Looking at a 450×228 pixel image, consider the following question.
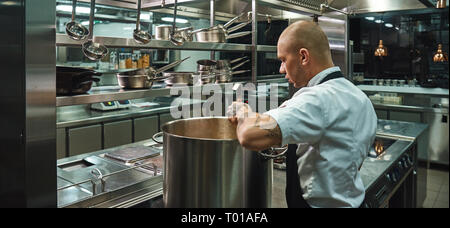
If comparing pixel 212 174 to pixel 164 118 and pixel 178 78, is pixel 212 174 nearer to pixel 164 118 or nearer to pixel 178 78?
pixel 178 78

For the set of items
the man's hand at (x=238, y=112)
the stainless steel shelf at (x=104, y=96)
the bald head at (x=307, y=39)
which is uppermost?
the bald head at (x=307, y=39)

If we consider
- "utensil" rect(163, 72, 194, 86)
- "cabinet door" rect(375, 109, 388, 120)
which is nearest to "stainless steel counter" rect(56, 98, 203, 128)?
"utensil" rect(163, 72, 194, 86)

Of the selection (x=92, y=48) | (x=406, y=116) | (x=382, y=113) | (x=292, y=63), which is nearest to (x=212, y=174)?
(x=292, y=63)

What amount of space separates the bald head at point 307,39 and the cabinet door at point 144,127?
327 centimetres

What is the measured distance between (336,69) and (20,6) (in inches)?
41.4

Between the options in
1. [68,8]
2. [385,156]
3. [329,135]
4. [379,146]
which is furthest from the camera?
[68,8]

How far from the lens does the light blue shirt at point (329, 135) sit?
103 centimetres

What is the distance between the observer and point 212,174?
105 cm

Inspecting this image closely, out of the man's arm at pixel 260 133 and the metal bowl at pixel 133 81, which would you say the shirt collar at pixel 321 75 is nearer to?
the man's arm at pixel 260 133

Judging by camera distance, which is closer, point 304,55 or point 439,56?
point 304,55

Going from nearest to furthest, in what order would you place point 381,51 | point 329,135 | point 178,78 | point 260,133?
point 260,133 → point 329,135 → point 178,78 → point 381,51

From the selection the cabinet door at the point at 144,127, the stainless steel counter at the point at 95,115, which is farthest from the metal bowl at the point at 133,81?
the cabinet door at the point at 144,127

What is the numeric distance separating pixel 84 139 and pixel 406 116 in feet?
14.9

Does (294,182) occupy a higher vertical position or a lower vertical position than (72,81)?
lower
